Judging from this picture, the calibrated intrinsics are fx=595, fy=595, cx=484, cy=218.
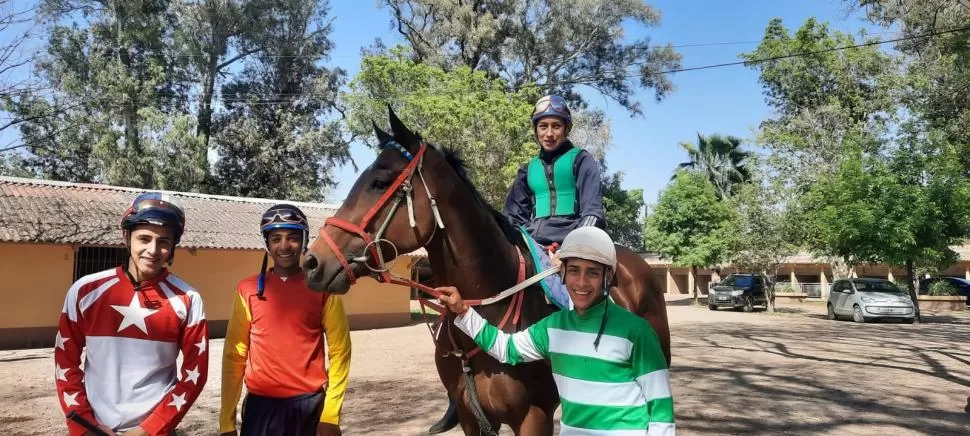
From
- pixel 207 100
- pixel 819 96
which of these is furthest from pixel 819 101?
pixel 207 100

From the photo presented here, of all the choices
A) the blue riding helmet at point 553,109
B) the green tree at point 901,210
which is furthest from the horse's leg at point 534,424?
the green tree at point 901,210

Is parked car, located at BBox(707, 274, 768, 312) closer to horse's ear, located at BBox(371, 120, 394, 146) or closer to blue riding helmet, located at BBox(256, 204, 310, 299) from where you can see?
horse's ear, located at BBox(371, 120, 394, 146)

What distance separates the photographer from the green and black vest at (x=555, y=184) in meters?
3.67

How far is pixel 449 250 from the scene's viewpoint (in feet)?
9.52

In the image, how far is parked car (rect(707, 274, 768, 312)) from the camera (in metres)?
28.7

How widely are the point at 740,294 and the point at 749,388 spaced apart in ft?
71.4

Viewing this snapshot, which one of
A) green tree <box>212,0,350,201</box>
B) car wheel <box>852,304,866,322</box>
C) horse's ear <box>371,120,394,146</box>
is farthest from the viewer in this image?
green tree <box>212,0,350,201</box>

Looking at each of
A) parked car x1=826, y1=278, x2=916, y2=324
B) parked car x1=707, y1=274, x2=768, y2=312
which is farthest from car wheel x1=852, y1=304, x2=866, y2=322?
parked car x1=707, y1=274, x2=768, y2=312

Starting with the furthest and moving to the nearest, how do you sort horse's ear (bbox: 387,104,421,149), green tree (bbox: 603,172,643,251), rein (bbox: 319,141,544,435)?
green tree (bbox: 603,172,643,251), horse's ear (bbox: 387,104,421,149), rein (bbox: 319,141,544,435)

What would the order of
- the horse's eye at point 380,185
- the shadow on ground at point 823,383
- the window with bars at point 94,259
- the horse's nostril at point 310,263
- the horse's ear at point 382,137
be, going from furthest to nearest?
the window with bars at point 94,259 → the shadow on ground at point 823,383 → the horse's ear at point 382,137 → the horse's eye at point 380,185 → the horse's nostril at point 310,263

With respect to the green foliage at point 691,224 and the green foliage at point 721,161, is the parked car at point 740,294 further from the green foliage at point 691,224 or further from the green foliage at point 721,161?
the green foliage at point 721,161

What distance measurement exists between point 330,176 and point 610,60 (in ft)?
59.2

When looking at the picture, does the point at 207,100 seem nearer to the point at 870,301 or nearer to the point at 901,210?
the point at 901,210

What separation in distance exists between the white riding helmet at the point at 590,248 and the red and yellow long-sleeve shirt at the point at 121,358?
1627 millimetres
